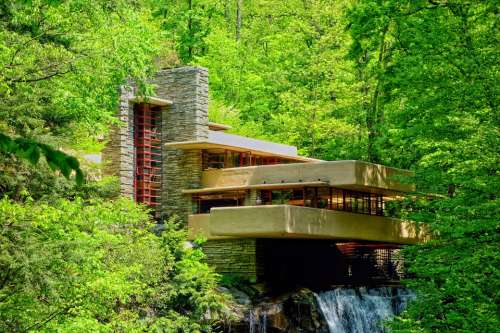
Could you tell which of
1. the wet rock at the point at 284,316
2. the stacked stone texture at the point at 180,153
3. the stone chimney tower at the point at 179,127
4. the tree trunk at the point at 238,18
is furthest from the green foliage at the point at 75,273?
the tree trunk at the point at 238,18

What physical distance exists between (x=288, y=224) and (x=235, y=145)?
602 cm

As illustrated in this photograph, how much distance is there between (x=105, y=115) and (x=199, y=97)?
10.5 m

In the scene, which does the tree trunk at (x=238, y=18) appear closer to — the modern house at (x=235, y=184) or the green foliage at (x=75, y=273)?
the modern house at (x=235, y=184)

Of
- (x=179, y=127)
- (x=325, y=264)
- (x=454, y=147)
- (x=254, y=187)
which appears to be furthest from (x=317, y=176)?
(x=454, y=147)

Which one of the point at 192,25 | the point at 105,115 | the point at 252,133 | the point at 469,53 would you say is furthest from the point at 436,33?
the point at 192,25

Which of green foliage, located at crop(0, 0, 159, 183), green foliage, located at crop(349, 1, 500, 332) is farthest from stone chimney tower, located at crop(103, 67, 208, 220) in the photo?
green foliage, located at crop(0, 0, 159, 183)

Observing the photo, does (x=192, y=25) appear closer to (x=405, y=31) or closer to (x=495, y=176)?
(x=405, y=31)

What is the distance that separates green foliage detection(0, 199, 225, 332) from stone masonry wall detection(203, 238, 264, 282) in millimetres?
6208

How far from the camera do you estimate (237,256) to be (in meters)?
29.5

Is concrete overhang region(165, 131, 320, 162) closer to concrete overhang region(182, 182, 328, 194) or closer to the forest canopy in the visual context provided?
concrete overhang region(182, 182, 328, 194)

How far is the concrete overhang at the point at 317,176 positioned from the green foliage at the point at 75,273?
23.7ft

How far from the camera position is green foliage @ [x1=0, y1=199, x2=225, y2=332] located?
1602 cm

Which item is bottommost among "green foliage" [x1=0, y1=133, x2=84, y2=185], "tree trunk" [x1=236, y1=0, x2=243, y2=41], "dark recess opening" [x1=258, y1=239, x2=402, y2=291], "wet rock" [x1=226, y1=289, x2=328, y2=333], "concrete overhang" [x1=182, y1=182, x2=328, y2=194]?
"wet rock" [x1=226, y1=289, x2=328, y2=333]

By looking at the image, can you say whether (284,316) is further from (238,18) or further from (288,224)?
(238,18)
